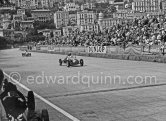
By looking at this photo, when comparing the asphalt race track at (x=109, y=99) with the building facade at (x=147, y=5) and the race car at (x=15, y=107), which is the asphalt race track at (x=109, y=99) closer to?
the race car at (x=15, y=107)

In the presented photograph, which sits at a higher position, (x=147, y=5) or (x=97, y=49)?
(x=147, y=5)

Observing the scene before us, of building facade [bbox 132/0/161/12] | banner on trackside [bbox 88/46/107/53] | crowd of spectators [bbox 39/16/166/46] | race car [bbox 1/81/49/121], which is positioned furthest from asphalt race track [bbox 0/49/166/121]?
building facade [bbox 132/0/161/12]

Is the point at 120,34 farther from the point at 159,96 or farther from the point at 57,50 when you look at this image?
the point at 159,96

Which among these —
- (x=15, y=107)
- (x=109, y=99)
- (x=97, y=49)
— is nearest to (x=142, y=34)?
(x=97, y=49)

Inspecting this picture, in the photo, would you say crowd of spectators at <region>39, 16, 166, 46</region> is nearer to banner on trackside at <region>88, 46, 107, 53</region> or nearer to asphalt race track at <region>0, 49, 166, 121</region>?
banner on trackside at <region>88, 46, 107, 53</region>

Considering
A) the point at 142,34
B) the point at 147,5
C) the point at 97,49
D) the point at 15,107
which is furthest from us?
the point at 147,5

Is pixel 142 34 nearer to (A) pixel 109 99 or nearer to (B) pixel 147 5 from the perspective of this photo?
(A) pixel 109 99

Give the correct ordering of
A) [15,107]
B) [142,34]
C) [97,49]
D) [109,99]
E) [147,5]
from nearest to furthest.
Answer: [15,107]
[109,99]
[142,34]
[97,49]
[147,5]

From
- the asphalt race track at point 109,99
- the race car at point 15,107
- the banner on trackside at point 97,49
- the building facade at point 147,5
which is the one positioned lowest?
the banner on trackside at point 97,49

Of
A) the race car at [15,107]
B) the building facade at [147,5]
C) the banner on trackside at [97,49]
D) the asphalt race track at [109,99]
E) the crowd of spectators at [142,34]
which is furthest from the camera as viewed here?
the building facade at [147,5]

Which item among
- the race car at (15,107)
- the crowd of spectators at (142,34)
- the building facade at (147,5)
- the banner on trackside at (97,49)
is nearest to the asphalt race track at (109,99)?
the race car at (15,107)

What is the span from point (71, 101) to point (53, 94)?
172 cm

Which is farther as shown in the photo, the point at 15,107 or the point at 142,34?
the point at 142,34

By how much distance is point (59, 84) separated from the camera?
1546cm
